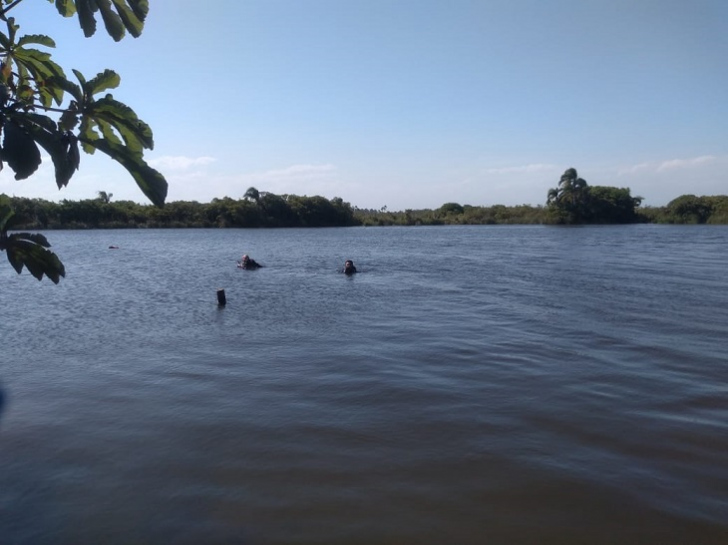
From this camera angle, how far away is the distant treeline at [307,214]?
301 ft

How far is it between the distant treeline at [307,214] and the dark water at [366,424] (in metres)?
81.3

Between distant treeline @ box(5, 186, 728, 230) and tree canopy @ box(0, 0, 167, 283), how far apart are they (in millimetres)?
91644

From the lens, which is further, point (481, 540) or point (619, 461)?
point (619, 461)

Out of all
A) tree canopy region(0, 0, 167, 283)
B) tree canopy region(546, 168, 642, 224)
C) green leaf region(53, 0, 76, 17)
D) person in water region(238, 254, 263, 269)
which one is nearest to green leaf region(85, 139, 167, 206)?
tree canopy region(0, 0, 167, 283)

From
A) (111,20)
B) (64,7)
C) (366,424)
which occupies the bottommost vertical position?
(366,424)

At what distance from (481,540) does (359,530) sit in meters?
1.11

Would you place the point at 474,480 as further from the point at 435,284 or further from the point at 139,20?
the point at 435,284

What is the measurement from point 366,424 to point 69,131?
21.8 feet

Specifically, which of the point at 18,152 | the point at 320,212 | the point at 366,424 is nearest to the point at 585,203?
the point at 320,212

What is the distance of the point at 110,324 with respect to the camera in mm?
15398

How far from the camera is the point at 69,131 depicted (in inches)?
75.5

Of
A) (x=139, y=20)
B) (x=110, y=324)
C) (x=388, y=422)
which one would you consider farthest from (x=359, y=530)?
(x=110, y=324)

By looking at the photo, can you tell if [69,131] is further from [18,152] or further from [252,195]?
[252,195]

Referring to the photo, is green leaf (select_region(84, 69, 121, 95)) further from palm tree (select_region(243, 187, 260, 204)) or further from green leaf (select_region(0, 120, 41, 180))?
palm tree (select_region(243, 187, 260, 204))
